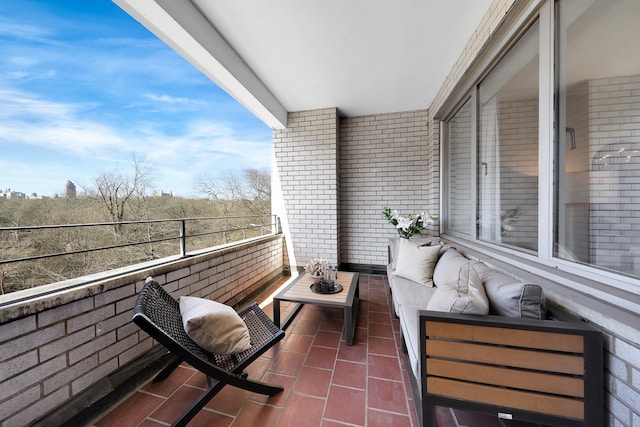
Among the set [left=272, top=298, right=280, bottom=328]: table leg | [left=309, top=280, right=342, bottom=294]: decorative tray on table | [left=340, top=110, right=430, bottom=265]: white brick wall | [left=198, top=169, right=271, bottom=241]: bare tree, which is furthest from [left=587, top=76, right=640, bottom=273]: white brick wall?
[left=198, top=169, right=271, bottom=241]: bare tree

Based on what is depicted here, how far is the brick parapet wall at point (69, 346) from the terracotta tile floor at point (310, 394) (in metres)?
0.28

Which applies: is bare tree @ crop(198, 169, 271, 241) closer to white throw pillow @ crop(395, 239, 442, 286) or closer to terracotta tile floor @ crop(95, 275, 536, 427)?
white throw pillow @ crop(395, 239, 442, 286)

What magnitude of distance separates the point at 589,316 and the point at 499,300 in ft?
0.98

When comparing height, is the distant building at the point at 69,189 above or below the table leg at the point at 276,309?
above

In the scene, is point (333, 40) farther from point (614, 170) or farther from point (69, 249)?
point (69, 249)

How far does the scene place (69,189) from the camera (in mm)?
2941

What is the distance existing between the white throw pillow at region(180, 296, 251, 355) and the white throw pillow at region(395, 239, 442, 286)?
1618 millimetres

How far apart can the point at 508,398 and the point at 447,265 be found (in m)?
1.03

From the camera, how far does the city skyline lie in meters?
2.42

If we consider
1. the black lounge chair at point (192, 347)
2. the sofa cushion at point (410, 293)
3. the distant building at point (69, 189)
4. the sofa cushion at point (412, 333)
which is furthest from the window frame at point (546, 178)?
the distant building at point (69, 189)

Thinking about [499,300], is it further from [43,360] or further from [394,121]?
[394,121]

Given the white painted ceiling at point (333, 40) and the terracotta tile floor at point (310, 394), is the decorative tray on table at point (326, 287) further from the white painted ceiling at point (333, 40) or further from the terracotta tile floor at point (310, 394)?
the white painted ceiling at point (333, 40)

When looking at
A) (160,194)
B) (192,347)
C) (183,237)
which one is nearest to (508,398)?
(192,347)

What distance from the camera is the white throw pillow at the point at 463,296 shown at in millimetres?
1065
